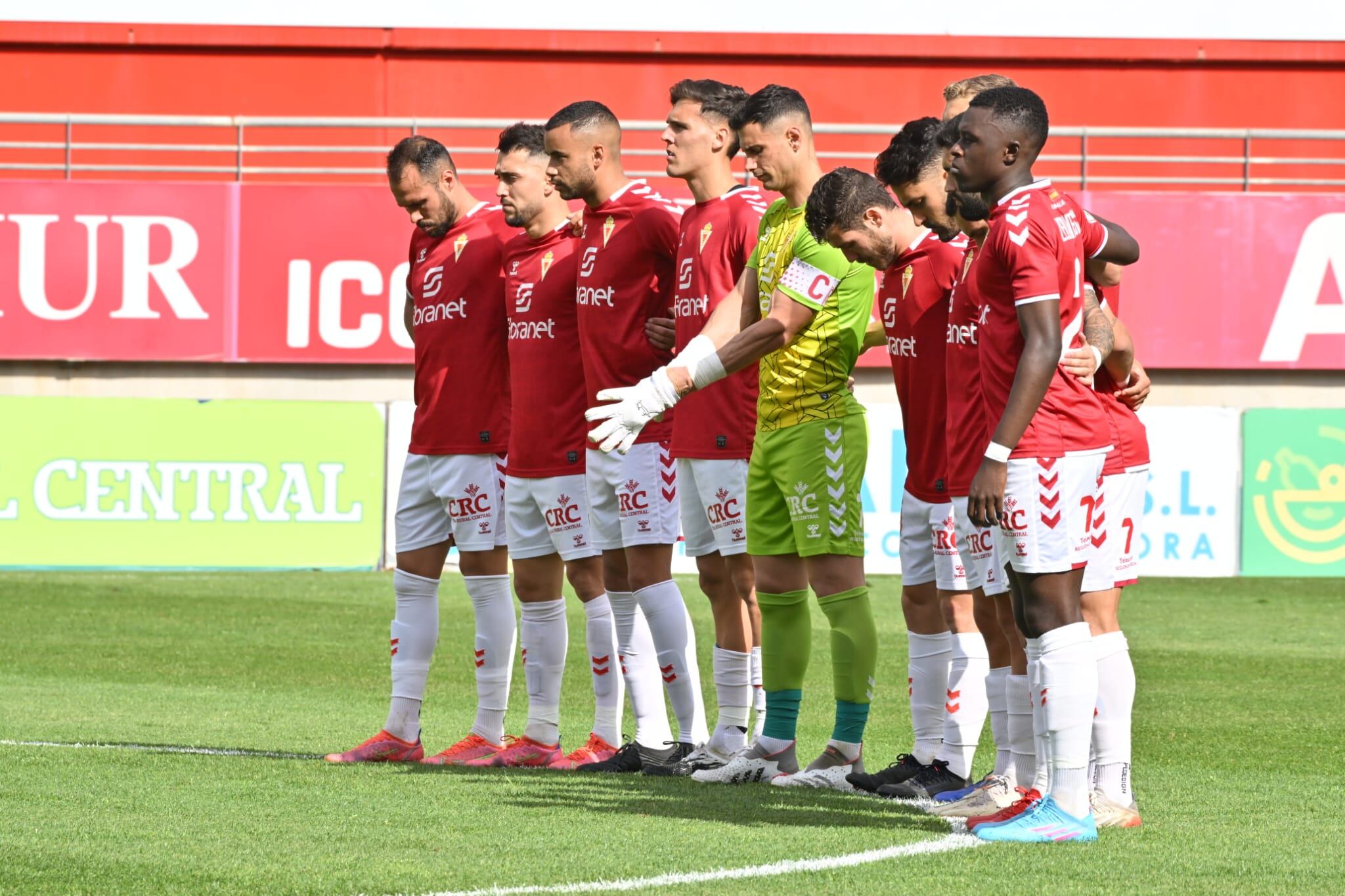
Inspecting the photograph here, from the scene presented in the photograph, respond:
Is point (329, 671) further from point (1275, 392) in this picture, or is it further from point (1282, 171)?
point (1282, 171)

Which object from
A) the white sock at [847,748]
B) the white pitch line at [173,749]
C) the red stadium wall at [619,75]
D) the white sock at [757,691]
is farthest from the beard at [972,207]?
the red stadium wall at [619,75]

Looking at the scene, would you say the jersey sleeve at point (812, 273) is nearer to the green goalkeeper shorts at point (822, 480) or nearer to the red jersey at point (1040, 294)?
the green goalkeeper shorts at point (822, 480)

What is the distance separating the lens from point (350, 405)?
15250 millimetres

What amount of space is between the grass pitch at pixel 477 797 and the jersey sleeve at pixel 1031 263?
1.48 meters

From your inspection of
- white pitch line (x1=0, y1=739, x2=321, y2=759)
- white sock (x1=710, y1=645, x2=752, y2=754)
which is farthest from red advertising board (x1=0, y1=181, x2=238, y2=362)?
white sock (x1=710, y1=645, x2=752, y2=754)

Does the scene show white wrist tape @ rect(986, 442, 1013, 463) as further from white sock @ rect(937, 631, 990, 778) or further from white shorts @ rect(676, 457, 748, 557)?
white shorts @ rect(676, 457, 748, 557)

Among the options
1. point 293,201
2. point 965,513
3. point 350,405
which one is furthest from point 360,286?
point 965,513

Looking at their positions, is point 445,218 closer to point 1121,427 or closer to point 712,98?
point 712,98

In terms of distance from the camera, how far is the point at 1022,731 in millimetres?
5363

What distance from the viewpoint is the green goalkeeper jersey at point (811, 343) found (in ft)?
19.5

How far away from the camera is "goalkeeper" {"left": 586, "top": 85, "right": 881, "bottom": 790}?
19.4ft

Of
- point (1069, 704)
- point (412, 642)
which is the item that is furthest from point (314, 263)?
point (1069, 704)

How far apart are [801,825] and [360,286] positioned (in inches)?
508

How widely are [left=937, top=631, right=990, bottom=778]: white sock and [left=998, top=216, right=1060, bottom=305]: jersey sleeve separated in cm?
150
